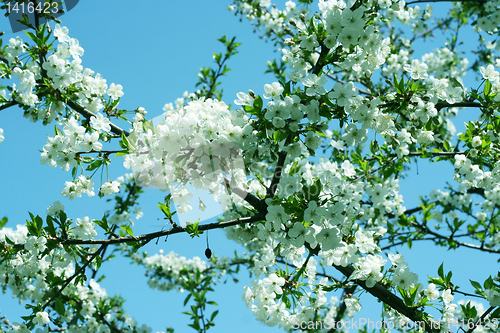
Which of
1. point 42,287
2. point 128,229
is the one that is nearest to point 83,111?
point 128,229

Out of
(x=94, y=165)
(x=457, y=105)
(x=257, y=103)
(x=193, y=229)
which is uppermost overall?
(x=457, y=105)

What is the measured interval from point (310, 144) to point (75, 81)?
2.11 m

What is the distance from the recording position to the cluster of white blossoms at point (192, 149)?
245 cm

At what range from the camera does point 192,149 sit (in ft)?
8.43

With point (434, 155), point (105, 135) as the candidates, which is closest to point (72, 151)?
point (105, 135)

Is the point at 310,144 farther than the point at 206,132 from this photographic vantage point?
Yes

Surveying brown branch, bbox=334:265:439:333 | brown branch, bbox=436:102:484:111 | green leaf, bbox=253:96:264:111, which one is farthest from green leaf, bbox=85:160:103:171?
brown branch, bbox=436:102:484:111

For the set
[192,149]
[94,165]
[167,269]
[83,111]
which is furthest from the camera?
[167,269]

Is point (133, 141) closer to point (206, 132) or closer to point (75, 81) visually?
Answer: point (206, 132)

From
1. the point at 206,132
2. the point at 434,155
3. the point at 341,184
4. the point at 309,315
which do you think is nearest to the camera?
the point at 206,132

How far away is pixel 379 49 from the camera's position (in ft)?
9.72

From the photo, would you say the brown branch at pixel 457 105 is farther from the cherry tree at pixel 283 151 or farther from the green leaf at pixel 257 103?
the green leaf at pixel 257 103

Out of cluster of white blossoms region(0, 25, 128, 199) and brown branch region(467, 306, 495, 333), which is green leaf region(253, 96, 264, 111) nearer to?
cluster of white blossoms region(0, 25, 128, 199)

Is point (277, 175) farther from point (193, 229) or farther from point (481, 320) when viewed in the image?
point (481, 320)
